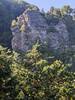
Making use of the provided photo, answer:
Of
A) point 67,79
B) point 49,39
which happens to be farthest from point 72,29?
point 67,79

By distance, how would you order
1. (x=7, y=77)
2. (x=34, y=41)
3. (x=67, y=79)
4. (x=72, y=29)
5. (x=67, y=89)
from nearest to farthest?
(x=7, y=77)
(x=67, y=89)
(x=67, y=79)
(x=34, y=41)
(x=72, y=29)


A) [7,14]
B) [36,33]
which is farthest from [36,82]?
[7,14]

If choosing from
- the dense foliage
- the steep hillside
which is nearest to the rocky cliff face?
the steep hillside

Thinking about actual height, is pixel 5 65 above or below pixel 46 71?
above

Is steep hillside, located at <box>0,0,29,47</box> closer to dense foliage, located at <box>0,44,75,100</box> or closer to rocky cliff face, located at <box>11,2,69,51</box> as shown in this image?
rocky cliff face, located at <box>11,2,69,51</box>

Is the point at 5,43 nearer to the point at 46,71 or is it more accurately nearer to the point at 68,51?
the point at 68,51

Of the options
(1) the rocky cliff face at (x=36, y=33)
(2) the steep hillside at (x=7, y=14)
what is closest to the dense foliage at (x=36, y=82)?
(1) the rocky cliff face at (x=36, y=33)

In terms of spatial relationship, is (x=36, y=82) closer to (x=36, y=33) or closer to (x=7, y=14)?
(x=36, y=33)
